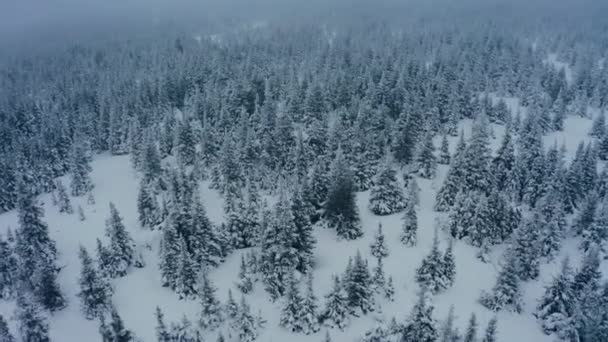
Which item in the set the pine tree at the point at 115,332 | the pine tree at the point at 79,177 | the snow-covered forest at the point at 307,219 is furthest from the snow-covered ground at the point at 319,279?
the pine tree at the point at 79,177

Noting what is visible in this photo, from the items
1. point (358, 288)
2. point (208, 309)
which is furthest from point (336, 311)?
point (208, 309)

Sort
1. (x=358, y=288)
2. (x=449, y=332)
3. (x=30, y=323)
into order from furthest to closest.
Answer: (x=358, y=288) → (x=30, y=323) → (x=449, y=332)

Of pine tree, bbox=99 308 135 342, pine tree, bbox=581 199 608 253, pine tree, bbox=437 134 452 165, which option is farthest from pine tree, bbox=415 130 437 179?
pine tree, bbox=99 308 135 342

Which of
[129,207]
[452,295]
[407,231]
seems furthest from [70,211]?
[452,295]

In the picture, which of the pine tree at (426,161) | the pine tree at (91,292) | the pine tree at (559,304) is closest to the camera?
the pine tree at (559,304)

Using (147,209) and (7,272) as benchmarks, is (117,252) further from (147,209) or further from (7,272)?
(7,272)

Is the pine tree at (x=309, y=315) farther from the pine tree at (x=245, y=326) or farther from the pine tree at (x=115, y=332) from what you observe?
the pine tree at (x=115, y=332)

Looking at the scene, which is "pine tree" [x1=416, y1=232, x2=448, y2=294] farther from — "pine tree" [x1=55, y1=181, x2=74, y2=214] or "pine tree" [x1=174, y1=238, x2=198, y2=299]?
"pine tree" [x1=55, y1=181, x2=74, y2=214]
